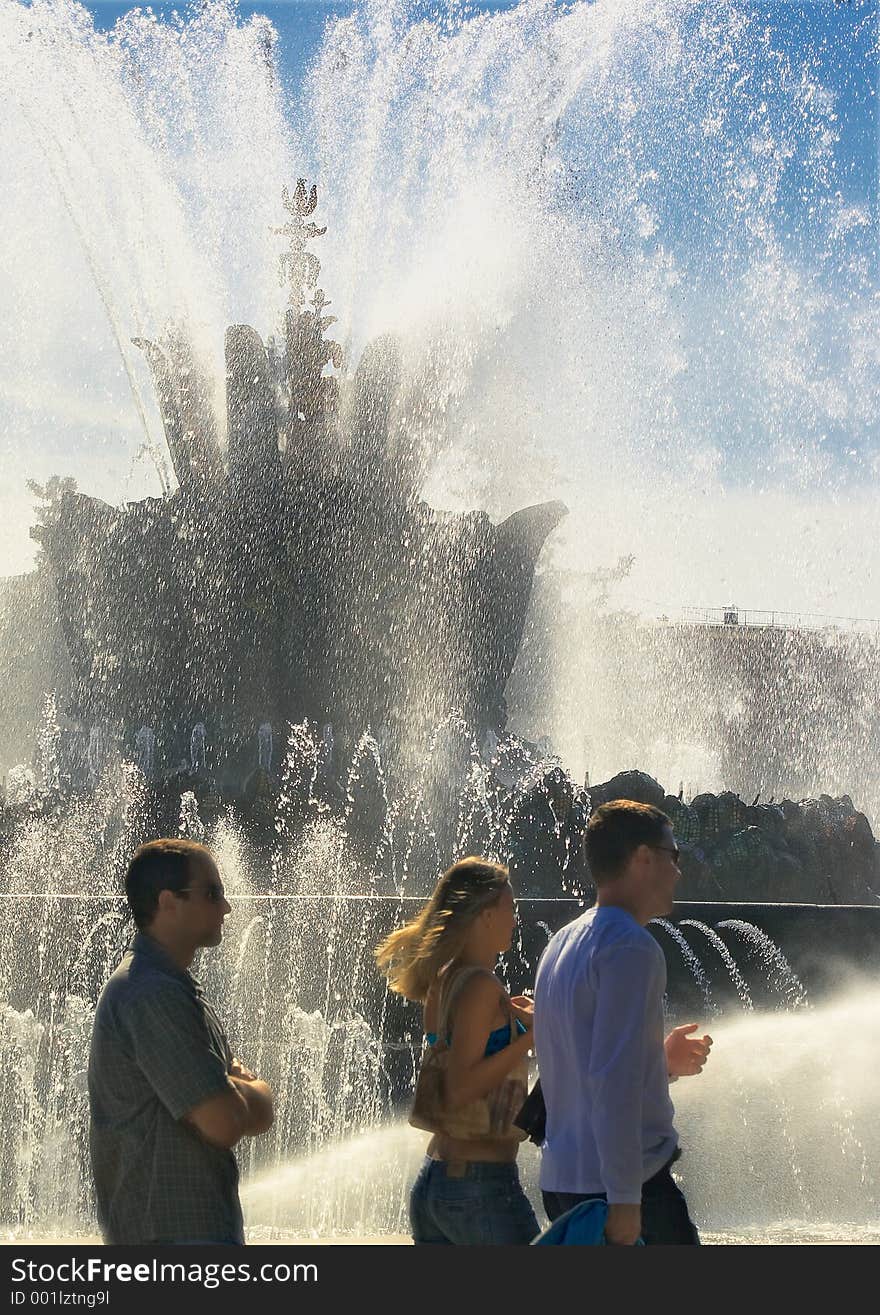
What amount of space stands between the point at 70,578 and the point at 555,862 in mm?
6819

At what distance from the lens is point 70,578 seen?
56.8 feet

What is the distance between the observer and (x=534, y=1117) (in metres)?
2.79

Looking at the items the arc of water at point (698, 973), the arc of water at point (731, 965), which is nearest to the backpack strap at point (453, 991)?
the arc of water at point (698, 973)

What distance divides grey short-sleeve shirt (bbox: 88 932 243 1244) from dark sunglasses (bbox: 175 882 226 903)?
11 cm

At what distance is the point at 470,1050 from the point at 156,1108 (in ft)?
2.04

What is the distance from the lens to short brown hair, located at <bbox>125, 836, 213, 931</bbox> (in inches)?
102

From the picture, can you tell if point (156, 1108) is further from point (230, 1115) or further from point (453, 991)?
point (453, 991)

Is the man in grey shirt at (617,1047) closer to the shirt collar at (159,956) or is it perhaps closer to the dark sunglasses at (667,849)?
the dark sunglasses at (667,849)

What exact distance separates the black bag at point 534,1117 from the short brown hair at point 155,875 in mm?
770

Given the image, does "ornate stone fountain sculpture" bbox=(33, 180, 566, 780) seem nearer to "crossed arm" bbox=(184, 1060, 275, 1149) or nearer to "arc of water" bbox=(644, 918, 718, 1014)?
"arc of water" bbox=(644, 918, 718, 1014)

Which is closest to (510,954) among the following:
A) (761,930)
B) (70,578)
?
(761,930)

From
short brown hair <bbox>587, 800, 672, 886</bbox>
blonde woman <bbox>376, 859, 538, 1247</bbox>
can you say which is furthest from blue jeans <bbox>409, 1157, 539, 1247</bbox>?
short brown hair <bbox>587, 800, 672, 886</bbox>

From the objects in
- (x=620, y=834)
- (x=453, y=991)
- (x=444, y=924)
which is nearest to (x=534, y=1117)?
(x=453, y=991)

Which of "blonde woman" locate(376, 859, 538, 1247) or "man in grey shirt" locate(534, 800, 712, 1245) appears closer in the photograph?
"man in grey shirt" locate(534, 800, 712, 1245)
